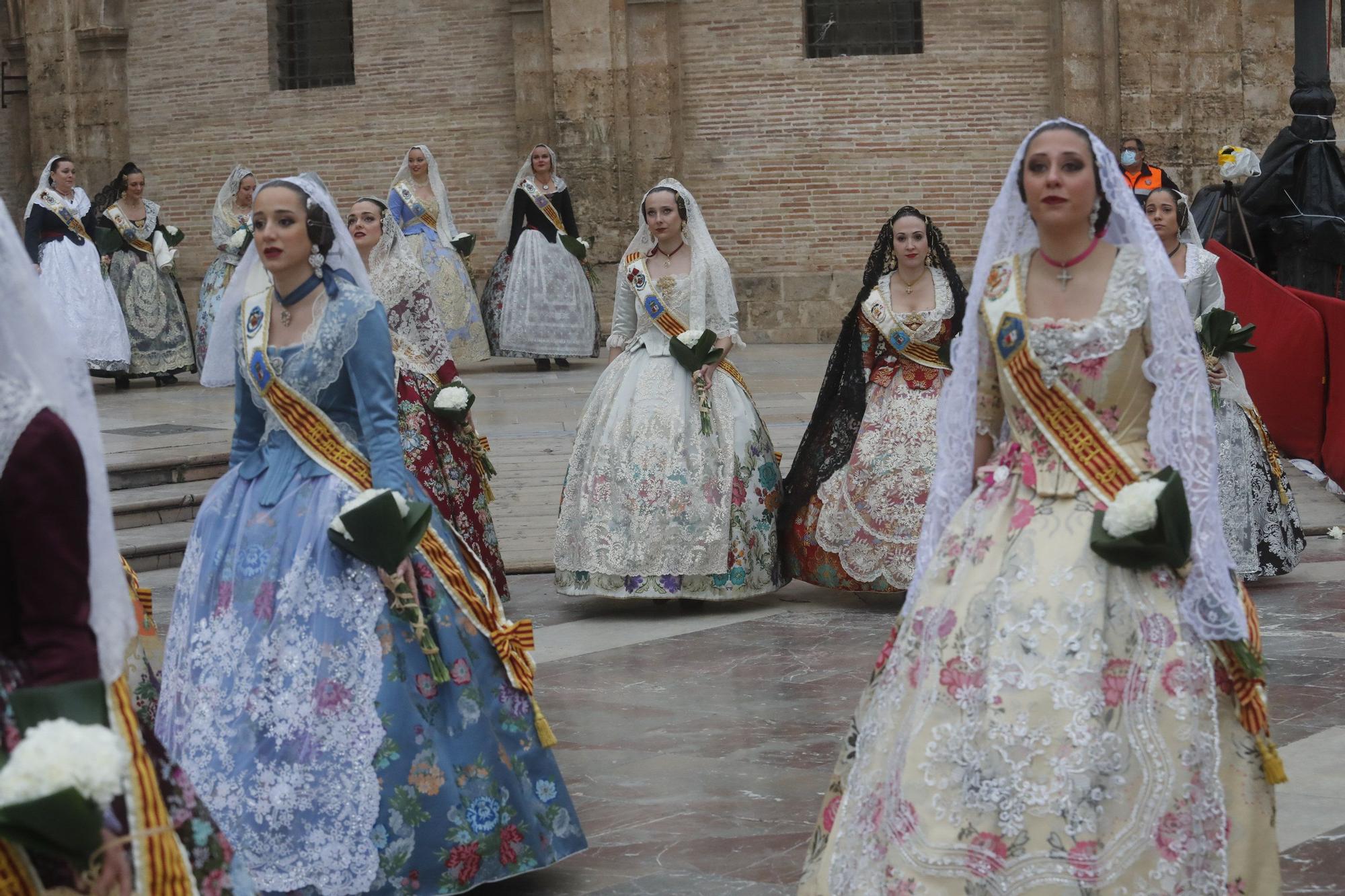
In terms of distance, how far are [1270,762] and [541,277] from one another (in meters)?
13.4

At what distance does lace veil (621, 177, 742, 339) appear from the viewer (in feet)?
27.4

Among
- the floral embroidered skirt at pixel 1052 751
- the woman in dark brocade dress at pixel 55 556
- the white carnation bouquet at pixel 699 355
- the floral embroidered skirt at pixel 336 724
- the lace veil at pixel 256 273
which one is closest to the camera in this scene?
the woman in dark brocade dress at pixel 55 556

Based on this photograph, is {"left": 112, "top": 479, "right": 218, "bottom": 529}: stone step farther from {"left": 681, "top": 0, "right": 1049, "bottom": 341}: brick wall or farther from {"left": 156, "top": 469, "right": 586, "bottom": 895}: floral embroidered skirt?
{"left": 681, "top": 0, "right": 1049, "bottom": 341}: brick wall

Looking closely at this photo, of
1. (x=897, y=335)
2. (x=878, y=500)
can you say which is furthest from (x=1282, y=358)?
(x=878, y=500)

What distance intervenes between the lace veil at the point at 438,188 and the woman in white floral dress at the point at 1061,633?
1185 cm

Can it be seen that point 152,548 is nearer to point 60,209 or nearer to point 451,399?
point 451,399

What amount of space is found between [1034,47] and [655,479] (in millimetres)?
11756

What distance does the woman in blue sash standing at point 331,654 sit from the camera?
4.29 meters

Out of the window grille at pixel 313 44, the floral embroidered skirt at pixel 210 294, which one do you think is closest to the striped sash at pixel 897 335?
the floral embroidered skirt at pixel 210 294

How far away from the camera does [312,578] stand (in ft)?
14.7

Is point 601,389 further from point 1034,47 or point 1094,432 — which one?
point 1034,47

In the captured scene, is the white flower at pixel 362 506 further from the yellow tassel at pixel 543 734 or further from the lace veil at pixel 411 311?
the lace veil at pixel 411 311

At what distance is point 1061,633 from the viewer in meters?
3.71

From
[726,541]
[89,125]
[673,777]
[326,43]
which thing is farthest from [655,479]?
[89,125]
